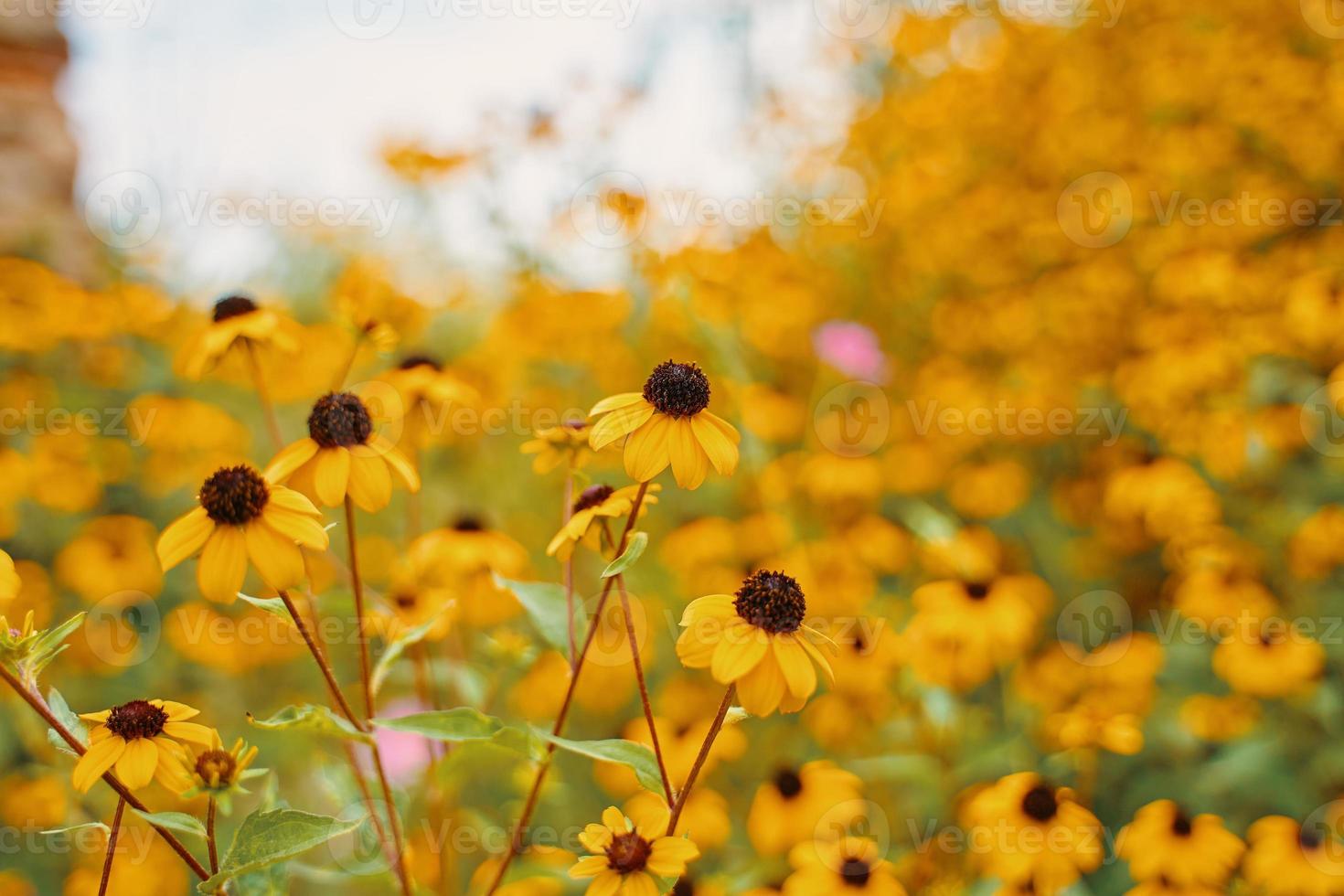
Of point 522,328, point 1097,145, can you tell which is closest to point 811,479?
point 522,328

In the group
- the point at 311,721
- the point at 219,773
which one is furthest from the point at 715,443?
the point at 219,773

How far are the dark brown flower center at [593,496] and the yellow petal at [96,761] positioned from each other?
21.1 inches

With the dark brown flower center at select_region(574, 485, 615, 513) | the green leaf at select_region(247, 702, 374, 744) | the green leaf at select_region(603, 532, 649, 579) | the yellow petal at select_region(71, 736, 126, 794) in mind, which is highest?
the dark brown flower center at select_region(574, 485, 615, 513)

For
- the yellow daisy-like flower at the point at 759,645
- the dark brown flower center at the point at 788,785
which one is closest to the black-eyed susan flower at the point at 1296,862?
the dark brown flower center at the point at 788,785

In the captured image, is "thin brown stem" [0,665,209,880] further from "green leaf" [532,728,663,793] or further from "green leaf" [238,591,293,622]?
"green leaf" [532,728,663,793]

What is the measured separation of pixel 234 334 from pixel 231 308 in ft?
0.34

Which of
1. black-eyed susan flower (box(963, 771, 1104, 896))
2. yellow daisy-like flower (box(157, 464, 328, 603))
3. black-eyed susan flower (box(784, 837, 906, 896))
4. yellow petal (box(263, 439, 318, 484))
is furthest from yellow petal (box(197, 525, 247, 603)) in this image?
black-eyed susan flower (box(963, 771, 1104, 896))

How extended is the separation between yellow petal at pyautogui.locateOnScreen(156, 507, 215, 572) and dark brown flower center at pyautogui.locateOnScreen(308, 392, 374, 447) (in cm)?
14

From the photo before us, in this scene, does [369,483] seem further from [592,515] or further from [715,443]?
[715,443]

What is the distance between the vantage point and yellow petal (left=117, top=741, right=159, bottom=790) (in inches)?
34.4

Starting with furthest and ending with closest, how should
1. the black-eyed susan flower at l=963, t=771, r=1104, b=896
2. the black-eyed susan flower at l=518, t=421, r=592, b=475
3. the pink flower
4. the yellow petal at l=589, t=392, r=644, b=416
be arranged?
the pink flower, the black-eyed susan flower at l=963, t=771, r=1104, b=896, the black-eyed susan flower at l=518, t=421, r=592, b=475, the yellow petal at l=589, t=392, r=644, b=416

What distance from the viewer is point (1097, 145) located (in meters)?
3.88

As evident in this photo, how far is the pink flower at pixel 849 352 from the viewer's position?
2.96 meters

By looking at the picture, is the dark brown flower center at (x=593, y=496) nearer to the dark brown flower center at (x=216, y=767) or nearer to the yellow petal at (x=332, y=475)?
the yellow petal at (x=332, y=475)
